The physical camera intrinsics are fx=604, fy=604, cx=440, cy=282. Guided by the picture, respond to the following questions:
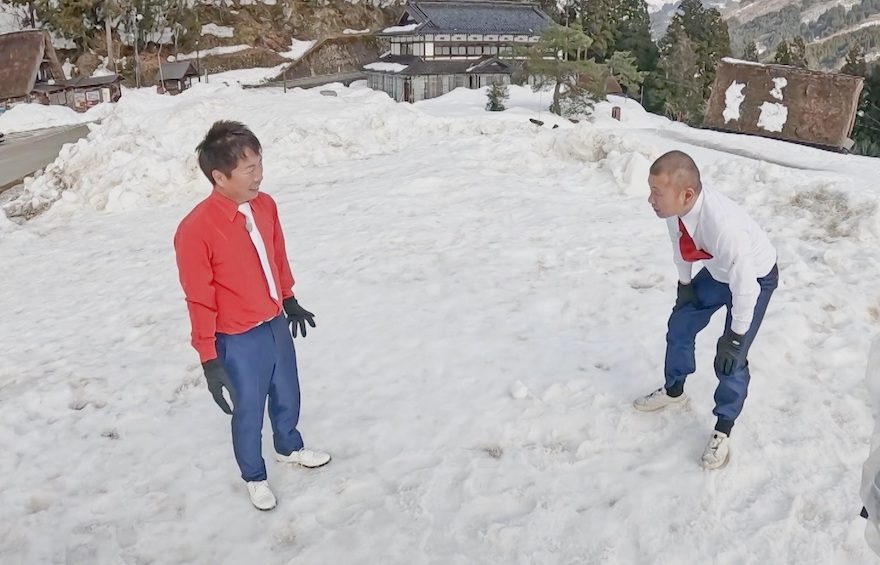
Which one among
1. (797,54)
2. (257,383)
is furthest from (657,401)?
(797,54)

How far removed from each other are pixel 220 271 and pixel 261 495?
1306mm

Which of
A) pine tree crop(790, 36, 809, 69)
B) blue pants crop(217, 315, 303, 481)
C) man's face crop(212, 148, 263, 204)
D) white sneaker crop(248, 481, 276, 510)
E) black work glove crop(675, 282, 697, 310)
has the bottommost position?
white sneaker crop(248, 481, 276, 510)

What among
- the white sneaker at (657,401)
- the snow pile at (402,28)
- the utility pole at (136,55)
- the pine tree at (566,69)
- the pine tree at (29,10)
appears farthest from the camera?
the utility pole at (136,55)

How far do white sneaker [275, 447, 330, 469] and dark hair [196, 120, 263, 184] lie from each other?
→ 1.77 m

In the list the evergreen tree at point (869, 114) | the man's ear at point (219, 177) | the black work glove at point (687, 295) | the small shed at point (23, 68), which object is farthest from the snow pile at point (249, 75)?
the black work glove at point (687, 295)

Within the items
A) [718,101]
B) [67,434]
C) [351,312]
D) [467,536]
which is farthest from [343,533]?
[718,101]

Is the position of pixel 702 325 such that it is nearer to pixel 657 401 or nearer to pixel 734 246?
pixel 657 401

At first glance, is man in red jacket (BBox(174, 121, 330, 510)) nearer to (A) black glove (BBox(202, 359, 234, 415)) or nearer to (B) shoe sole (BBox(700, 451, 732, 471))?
(A) black glove (BBox(202, 359, 234, 415))

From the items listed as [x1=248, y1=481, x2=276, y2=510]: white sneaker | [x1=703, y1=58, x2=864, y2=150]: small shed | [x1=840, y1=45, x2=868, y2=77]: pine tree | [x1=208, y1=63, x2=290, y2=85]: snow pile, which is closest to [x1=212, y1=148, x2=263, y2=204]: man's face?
[x1=248, y1=481, x2=276, y2=510]: white sneaker

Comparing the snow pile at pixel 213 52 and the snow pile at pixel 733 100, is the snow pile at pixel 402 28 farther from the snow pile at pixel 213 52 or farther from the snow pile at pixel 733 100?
the snow pile at pixel 733 100

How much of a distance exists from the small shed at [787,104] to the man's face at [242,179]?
19.9 m

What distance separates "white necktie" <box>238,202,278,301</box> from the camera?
2.99 metres

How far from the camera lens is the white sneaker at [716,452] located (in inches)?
132

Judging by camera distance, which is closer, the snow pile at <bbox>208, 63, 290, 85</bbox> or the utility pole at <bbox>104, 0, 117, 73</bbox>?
the utility pole at <bbox>104, 0, 117, 73</bbox>
